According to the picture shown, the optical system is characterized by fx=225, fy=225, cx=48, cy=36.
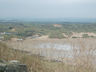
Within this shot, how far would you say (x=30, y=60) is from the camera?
511 cm

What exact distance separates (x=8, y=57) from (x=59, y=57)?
4.40 feet

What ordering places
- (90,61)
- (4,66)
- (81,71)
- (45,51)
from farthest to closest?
(45,51)
(90,61)
(81,71)
(4,66)

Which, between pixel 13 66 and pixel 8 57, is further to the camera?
pixel 8 57

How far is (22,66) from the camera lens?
4.18 metres

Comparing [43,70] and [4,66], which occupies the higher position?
[4,66]

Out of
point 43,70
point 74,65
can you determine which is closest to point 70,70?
point 74,65

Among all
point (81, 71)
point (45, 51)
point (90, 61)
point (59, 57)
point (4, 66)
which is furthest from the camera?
point (45, 51)

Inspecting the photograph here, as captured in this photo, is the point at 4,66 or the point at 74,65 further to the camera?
the point at 74,65

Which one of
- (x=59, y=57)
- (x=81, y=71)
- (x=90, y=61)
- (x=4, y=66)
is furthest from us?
(x=59, y=57)

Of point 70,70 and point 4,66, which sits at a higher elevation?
point 4,66

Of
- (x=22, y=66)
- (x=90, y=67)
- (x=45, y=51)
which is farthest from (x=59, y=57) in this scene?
(x=22, y=66)

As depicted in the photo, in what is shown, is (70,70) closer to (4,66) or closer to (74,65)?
(74,65)

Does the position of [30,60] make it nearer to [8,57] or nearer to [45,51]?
[8,57]

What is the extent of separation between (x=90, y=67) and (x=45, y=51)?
5.48 ft
